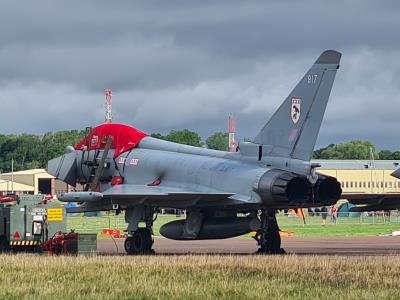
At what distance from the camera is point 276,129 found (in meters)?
26.6

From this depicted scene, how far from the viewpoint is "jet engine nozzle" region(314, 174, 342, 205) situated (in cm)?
2622

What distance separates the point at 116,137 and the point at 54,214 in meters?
3.86

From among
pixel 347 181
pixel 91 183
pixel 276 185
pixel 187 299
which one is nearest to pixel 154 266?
pixel 187 299

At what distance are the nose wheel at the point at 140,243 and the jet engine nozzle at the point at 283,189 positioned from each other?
423cm

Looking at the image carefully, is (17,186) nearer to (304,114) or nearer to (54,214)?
(54,214)

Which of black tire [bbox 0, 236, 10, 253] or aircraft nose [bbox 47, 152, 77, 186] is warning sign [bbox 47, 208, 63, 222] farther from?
aircraft nose [bbox 47, 152, 77, 186]

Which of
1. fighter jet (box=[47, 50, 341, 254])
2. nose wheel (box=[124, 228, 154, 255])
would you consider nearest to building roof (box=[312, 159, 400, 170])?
fighter jet (box=[47, 50, 341, 254])

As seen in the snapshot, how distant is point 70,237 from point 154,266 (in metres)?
→ 7.06

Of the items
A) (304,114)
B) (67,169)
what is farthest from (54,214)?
(304,114)

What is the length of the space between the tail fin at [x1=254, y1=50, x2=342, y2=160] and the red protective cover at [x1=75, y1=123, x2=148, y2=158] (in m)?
5.88

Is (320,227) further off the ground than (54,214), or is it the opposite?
(54,214)

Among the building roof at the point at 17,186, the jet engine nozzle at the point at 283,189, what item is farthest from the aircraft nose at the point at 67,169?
the building roof at the point at 17,186

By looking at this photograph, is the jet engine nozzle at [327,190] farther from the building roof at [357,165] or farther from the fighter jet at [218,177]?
the building roof at [357,165]

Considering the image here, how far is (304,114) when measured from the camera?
26.2 metres
